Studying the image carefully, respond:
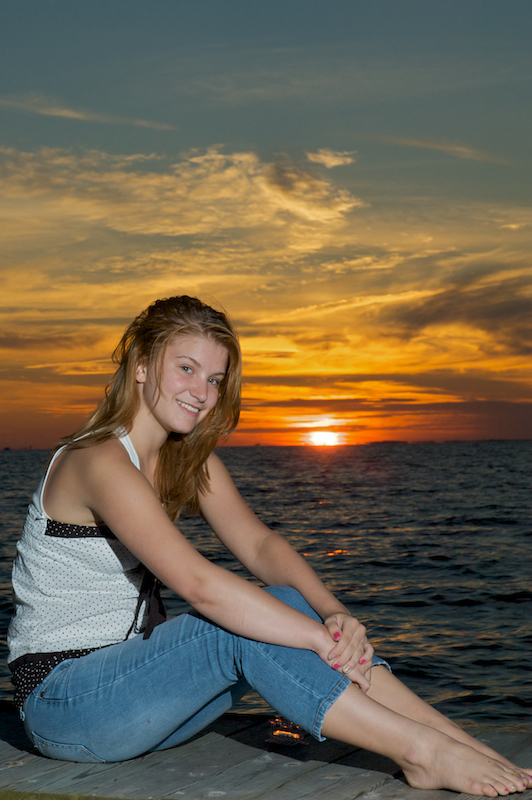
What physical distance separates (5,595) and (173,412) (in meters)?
8.03

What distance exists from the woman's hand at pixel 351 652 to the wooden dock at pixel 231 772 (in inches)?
14.0

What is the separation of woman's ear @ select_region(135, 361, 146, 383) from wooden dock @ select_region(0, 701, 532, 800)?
1.48 metres

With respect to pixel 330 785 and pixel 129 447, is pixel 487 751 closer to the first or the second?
pixel 330 785

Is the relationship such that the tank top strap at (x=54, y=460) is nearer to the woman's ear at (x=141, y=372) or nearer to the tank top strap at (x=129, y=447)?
the tank top strap at (x=129, y=447)

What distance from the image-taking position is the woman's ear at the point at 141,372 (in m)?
3.01

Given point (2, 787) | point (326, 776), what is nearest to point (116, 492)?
point (2, 787)

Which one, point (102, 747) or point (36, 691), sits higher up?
point (36, 691)

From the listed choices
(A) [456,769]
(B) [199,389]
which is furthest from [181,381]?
(A) [456,769]

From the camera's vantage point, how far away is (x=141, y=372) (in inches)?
119

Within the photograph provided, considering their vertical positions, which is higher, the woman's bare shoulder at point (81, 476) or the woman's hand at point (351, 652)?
the woman's bare shoulder at point (81, 476)

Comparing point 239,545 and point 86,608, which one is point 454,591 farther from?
point 86,608

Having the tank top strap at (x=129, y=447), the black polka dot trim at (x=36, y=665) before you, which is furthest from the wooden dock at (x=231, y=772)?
the tank top strap at (x=129, y=447)

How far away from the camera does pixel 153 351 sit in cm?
298

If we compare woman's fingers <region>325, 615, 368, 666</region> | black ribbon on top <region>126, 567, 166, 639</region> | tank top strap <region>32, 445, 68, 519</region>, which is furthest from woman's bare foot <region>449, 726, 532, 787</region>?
tank top strap <region>32, 445, 68, 519</region>
